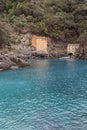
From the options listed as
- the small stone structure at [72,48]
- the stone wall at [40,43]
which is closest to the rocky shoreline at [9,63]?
the stone wall at [40,43]

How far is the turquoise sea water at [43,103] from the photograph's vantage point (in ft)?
96.5

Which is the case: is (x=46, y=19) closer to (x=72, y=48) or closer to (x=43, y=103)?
(x=72, y=48)

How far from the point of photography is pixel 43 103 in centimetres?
3762

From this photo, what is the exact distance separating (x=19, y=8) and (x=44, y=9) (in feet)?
41.1

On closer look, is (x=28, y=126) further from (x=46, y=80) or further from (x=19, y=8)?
(x=19, y=8)

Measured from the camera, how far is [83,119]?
101 ft

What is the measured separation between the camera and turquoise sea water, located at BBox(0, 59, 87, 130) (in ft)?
96.5

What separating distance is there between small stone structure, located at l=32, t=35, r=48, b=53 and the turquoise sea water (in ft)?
188

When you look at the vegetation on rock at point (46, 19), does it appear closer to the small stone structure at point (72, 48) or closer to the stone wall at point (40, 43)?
the stone wall at point (40, 43)

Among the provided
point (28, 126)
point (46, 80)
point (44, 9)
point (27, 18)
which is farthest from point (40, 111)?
point (44, 9)

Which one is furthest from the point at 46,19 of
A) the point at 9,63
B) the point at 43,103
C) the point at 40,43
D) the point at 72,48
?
the point at 43,103

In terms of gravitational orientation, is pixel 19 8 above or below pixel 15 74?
above

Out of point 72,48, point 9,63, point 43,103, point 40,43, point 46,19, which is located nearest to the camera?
point 43,103

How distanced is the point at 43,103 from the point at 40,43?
79.3 meters
